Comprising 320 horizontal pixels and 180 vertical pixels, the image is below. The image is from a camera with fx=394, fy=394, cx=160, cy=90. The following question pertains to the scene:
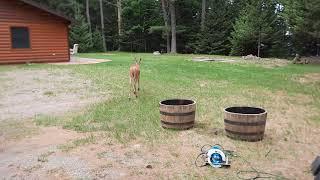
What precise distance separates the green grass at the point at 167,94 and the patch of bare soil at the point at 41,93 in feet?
1.86

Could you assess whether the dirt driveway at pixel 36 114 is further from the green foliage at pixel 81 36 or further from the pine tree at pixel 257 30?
the green foliage at pixel 81 36

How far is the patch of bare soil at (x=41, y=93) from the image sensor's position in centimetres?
794

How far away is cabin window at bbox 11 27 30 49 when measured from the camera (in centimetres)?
1845

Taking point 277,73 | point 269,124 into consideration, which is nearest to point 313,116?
point 269,124

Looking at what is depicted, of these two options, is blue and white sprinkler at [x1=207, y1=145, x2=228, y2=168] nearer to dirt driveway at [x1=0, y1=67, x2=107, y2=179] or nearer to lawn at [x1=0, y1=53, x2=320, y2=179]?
lawn at [x1=0, y1=53, x2=320, y2=179]

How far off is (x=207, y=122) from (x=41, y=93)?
16.6 ft

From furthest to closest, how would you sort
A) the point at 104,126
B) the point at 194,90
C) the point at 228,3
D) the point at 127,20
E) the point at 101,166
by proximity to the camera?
1. the point at 127,20
2. the point at 228,3
3. the point at 194,90
4. the point at 104,126
5. the point at 101,166

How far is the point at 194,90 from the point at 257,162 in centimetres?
573

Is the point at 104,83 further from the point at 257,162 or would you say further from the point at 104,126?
the point at 257,162

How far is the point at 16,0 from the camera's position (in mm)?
17891

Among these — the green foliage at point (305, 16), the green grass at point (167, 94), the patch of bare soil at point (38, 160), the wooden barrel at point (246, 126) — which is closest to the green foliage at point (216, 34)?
the green foliage at point (305, 16)

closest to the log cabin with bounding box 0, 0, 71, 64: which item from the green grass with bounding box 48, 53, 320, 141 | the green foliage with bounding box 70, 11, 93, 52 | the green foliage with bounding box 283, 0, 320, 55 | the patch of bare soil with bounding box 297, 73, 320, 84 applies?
the green grass with bounding box 48, 53, 320, 141

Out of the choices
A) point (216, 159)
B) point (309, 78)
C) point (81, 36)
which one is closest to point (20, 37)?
point (309, 78)

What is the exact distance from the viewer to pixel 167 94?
969 cm
